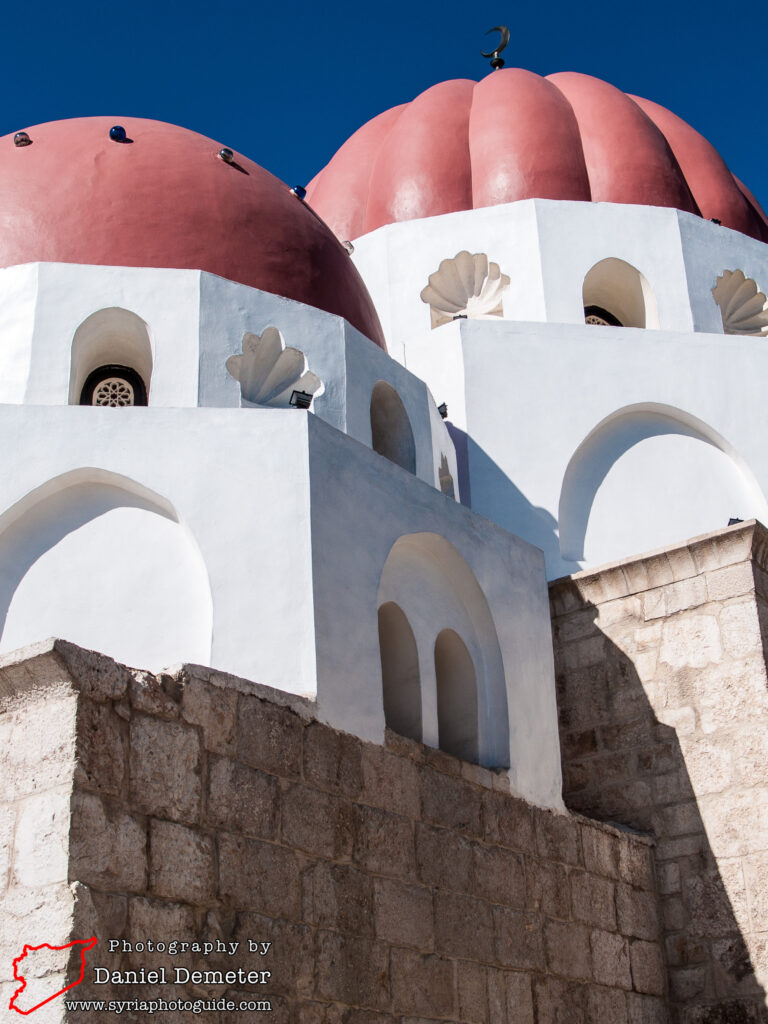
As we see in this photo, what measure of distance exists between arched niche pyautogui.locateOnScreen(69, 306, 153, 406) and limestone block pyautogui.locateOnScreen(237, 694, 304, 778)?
7.39 ft

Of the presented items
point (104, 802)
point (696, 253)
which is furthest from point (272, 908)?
point (696, 253)

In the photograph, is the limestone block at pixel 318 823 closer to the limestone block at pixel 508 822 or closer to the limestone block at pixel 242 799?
the limestone block at pixel 242 799

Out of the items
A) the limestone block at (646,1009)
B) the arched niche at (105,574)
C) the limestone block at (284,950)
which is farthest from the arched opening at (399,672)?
the limestone block at (646,1009)

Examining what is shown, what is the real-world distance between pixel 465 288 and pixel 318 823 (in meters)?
5.53

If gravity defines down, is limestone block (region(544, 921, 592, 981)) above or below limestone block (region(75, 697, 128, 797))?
below

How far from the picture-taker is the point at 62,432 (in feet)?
17.6

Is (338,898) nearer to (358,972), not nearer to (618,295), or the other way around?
(358,972)

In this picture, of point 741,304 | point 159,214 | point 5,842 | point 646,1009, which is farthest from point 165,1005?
point 741,304

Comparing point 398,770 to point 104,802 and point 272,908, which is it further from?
point 104,802

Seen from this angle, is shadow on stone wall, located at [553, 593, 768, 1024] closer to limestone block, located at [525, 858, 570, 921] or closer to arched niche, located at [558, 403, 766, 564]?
limestone block, located at [525, 858, 570, 921]

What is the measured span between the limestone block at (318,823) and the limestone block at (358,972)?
29 cm

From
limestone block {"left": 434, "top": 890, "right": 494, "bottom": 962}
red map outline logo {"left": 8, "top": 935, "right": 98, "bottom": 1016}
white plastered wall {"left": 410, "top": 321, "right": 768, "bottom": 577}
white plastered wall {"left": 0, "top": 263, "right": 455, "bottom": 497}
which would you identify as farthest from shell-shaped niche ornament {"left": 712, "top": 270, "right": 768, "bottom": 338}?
red map outline logo {"left": 8, "top": 935, "right": 98, "bottom": 1016}

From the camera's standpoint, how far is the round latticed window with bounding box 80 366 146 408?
6.38 meters

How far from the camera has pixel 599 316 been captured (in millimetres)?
9570
